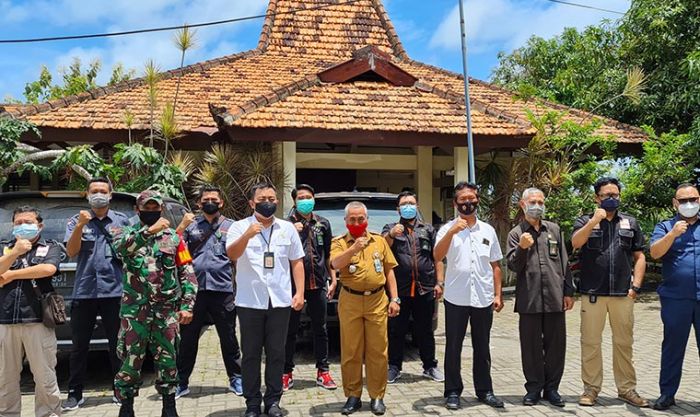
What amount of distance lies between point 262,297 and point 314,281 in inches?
39.0

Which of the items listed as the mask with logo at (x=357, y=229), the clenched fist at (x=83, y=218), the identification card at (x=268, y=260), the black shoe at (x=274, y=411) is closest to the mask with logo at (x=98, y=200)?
the clenched fist at (x=83, y=218)

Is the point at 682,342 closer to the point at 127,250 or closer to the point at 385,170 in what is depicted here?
the point at 127,250

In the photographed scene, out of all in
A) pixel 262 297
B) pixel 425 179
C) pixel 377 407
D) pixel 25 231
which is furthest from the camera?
pixel 425 179

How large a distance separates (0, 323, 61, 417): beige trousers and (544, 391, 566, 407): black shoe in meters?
3.92

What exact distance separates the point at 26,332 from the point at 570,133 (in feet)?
30.5

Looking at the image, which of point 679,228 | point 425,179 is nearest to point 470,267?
point 679,228

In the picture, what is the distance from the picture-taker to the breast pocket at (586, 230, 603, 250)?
15.9 feet

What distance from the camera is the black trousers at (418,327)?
18.0 ft

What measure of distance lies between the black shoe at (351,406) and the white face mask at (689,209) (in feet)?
10.2

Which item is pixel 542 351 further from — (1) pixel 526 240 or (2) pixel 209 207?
(2) pixel 209 207

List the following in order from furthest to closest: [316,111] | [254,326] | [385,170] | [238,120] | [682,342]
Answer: [385,170] → [316,111] → [238,120] → [682,342] → [254,326]

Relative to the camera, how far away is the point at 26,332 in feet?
13.4

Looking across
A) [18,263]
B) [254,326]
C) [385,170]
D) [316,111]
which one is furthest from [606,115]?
[18,263]

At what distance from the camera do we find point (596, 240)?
15.9 feet
